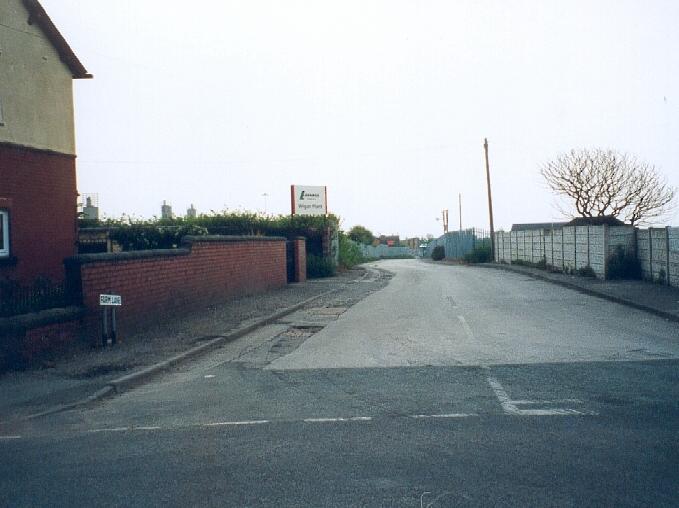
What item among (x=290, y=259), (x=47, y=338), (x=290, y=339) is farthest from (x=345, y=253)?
→ (x=47, y=338)

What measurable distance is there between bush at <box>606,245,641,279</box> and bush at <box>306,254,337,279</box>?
12665 mm

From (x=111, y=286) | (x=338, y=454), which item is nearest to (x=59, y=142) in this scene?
(x=111, y=286)

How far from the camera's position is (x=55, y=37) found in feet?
58.2

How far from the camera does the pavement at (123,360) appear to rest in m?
8.65

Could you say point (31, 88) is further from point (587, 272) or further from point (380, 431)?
point (587, 272)

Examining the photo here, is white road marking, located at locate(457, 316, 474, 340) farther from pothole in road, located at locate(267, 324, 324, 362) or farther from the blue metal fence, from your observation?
the blue metal fence

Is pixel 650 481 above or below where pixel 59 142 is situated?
below

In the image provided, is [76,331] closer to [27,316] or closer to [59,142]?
[27,316]

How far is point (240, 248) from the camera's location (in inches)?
819

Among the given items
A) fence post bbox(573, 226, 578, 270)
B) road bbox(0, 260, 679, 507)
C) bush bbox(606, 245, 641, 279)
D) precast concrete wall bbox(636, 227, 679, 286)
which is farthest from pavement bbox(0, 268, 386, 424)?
fence post bbox(573, 226, 578, 270)

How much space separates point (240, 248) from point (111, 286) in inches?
320

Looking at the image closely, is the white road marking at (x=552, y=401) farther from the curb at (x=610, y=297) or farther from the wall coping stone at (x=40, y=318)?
the curb at (x=610, y=297)

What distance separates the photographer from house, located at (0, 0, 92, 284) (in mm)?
15875

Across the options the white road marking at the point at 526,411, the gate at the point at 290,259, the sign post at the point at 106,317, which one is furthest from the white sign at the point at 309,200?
the white road marking at the point at 526,411
